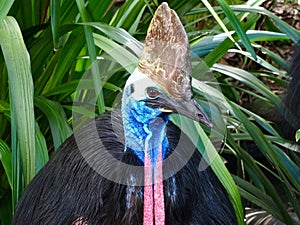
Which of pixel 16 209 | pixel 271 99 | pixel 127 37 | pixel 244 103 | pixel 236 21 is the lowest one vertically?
pixel 244 103

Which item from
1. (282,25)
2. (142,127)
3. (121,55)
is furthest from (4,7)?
(282,25)

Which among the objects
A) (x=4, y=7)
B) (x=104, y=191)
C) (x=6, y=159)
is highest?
(x=4, y=7)

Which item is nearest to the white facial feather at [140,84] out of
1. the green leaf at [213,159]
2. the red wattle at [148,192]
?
the red wattle at [148,192]

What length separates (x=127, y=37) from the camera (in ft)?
5.90

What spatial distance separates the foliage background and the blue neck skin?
0.27 metres

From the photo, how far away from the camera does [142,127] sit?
137cm

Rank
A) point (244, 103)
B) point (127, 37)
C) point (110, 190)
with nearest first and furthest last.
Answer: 1. point (110, 190)
2. point (127, 37)
3. point (244, 103)

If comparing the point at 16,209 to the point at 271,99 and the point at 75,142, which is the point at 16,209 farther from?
the point at 271,99

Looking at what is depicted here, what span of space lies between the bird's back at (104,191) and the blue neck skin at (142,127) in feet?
0.11

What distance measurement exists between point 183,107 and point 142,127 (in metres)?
0.11

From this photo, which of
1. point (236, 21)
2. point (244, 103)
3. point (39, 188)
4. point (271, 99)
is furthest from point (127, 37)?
point (244, 103)

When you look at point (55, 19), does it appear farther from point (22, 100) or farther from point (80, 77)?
point (80, 77)

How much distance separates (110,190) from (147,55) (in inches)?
10.8

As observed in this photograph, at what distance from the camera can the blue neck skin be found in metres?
1.35
